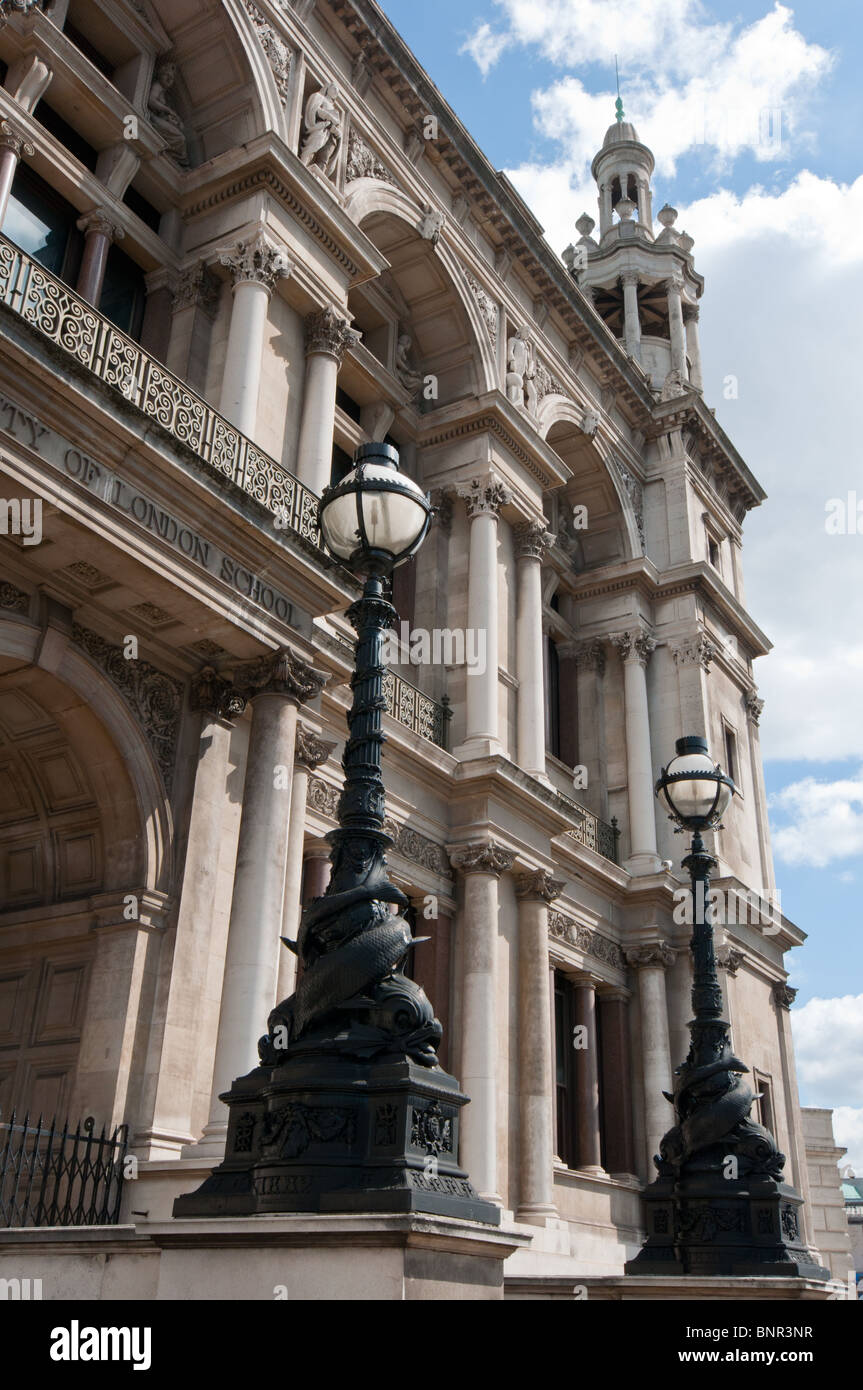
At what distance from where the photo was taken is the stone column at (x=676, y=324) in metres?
33.7

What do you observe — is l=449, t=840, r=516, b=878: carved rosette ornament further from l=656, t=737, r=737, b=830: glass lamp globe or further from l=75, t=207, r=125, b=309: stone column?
l=75, t=207, r=125, b=309: stone column

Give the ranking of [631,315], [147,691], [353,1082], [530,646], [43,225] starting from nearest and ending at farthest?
[353,1082], [147,691], [43,225], [530,646], [631,315]

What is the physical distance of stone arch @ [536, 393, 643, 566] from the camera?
81.8 feet

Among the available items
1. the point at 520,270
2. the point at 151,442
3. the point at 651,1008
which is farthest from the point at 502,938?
the point at 520,270

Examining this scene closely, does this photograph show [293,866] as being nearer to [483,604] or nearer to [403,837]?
[403,837]

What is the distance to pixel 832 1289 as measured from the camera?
385 inches

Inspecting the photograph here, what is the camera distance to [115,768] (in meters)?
11.9

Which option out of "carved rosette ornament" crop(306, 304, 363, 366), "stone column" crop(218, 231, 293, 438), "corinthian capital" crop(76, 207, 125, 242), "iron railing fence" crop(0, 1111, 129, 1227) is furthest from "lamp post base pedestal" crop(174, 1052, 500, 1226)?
"corinthian capital" crop(76, 207, 125, 242)

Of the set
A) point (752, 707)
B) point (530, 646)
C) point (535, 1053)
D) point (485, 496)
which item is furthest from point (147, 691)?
point (752, 707)

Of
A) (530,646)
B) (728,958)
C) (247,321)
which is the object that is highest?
(247,321)

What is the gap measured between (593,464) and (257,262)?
12.9 m

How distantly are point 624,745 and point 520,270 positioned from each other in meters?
9.87

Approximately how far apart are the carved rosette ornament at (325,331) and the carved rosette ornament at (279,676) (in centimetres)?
552
